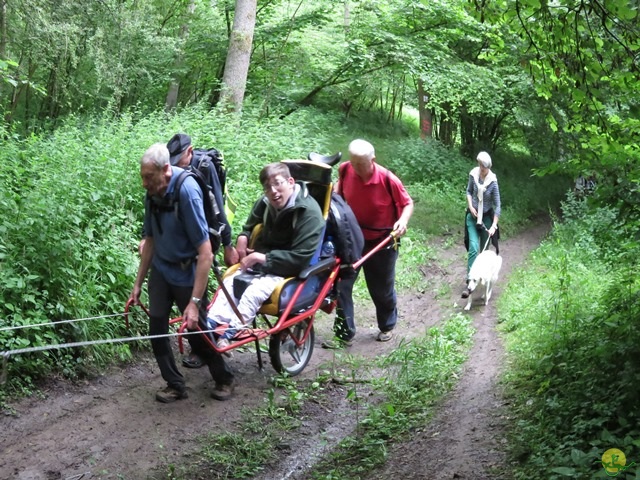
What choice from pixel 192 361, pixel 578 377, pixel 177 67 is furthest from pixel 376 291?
pixel 177 67

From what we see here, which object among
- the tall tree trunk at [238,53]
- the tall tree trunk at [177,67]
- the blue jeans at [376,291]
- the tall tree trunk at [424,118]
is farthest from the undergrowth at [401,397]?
the tall tree trunk at [424,118]

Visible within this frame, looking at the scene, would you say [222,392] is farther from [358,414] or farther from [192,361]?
[358,414]

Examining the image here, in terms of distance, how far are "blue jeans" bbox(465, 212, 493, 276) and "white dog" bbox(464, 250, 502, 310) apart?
0.35 metres

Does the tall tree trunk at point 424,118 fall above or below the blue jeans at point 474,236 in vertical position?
above

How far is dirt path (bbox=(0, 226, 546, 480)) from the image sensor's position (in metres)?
4.81

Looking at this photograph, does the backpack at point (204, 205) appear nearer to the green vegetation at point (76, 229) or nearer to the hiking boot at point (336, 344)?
the green vegetation at point (76, 229)

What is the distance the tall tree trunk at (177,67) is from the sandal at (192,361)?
9.78 metres

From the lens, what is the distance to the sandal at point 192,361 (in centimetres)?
670

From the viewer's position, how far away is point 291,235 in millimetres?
6484

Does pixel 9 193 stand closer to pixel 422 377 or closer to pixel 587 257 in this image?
pixel 422 377

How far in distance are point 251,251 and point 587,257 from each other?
771 cm

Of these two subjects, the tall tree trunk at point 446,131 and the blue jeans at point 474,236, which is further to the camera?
the tall tree trunk at point 446,131

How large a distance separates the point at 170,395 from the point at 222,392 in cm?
44

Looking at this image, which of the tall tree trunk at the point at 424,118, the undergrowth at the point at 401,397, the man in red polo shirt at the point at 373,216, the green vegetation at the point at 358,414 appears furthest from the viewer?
the tall tree trunk at the point at 424,118
